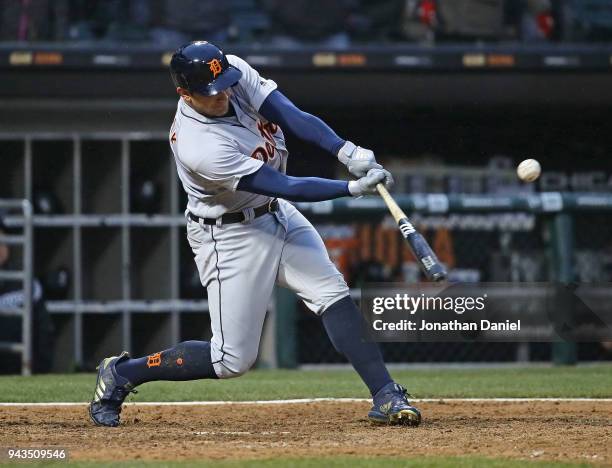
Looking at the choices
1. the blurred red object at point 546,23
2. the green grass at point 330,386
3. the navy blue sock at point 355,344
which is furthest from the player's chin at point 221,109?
the blurred red object at point 546,23

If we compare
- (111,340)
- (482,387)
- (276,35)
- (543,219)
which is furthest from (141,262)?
(482,387)

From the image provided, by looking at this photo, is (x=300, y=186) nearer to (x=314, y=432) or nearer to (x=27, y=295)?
(x=314, y=432)

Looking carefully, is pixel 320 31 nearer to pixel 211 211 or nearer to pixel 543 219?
pixel 543 219

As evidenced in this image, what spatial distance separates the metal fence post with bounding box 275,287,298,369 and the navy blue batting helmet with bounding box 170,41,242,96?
3.72m

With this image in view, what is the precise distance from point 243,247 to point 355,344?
1.94ft

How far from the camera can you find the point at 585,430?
5.02 metres

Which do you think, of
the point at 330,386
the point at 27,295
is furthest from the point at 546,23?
the point at 27,295

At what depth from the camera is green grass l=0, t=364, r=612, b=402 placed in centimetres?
650

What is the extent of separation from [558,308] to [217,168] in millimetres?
4118

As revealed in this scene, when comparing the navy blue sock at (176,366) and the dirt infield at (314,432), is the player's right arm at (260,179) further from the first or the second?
the dirt infield at (314,432)

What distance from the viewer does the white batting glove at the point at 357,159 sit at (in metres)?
4.91

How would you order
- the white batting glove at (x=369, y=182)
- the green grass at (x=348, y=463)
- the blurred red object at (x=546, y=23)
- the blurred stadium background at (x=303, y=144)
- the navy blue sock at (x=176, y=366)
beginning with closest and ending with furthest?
the green grass at (x=348, y=463) < the white batting glove at (x=369, y=182) < the navy blue sock at (x=176, y=366) < the blurred stadium background at (x=303, y=144) < the blurred red object at (x=546, y=23)

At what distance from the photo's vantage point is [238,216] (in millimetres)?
5102

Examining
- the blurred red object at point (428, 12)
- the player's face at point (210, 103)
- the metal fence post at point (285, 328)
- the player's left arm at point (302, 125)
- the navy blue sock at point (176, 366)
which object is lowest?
the metal fence post at point (285, 328)
